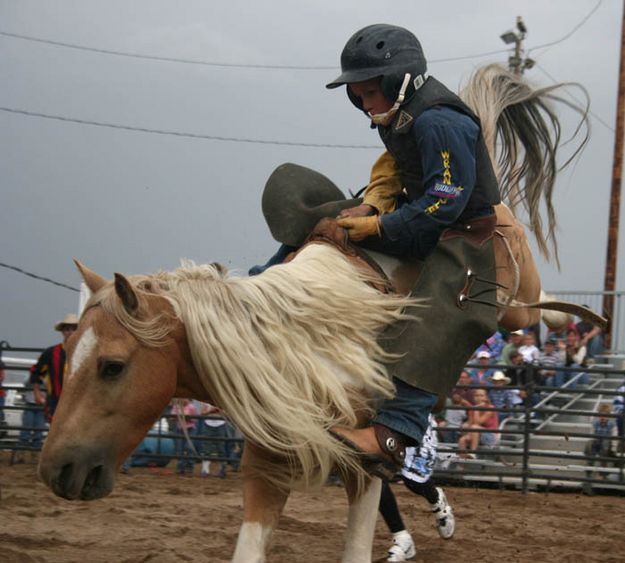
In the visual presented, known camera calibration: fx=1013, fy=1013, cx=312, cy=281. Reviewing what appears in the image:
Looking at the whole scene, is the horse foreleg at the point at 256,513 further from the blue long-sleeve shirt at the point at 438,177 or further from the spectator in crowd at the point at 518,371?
the spectator in crowd at the point at 518,371

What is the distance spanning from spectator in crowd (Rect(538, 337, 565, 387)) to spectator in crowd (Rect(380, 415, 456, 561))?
14.6 ft

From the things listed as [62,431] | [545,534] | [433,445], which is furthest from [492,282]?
[545,534]

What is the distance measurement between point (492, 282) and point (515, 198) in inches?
47.4

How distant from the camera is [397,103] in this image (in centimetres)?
412

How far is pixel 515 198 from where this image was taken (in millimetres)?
5395

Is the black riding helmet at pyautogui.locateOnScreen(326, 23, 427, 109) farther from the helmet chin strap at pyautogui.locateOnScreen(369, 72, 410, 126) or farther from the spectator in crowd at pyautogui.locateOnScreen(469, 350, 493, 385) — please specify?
the spectator in crowd at pyautogui.locateOnScreen(469, 350, 493, 385)

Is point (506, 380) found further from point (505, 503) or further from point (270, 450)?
point (270, 450)

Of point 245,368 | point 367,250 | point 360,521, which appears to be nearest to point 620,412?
point 360,521

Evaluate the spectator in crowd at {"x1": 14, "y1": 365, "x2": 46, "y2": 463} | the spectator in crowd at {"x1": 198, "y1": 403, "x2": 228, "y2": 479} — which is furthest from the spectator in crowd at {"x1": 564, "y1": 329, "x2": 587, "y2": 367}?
the spectator in crowd at {"x1": 14, "y1": 365, "x2": 46, "y2": 463}

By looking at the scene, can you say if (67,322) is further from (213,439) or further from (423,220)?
(423,220)

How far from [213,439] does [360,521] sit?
6479 mm

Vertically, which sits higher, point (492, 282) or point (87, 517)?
point (492, 282)

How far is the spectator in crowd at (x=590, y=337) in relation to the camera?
11328 millimetres

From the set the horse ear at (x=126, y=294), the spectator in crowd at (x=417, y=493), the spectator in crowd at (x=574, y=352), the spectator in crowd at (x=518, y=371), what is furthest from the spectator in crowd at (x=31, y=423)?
the horse ear at (x=126, y=294)
